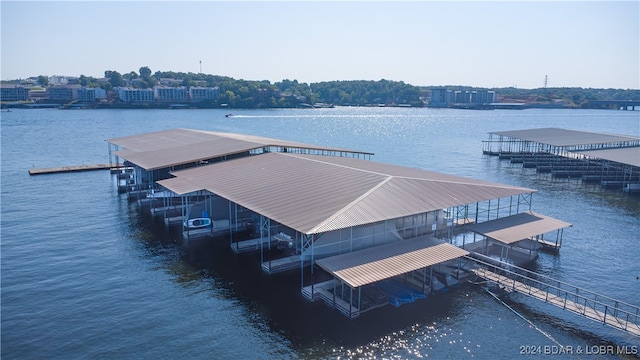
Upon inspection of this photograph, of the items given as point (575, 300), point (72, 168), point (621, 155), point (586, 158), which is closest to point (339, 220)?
point (575, 300)

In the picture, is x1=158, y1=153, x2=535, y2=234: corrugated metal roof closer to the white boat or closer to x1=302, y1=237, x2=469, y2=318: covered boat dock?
x1=302, y1=237, x2=469, y2=318: covered boat dock

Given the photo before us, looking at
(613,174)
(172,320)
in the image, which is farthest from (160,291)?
(613,174)

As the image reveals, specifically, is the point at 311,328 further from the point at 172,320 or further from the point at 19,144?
the point at 19,144

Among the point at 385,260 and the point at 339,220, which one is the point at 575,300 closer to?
the point at 385,260

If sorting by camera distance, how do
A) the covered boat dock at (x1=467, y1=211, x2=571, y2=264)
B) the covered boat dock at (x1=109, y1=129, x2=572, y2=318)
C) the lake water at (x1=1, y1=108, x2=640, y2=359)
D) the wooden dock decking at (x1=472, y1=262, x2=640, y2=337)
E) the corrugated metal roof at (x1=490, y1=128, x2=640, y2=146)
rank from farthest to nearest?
the corrugated metal roof at (x1=490, y1=128, x2=640, y2=146) < the covered boat dock at (x1=467, y1=211, x2=571, y2=264) < the covered boat dock at (x1=109, y1=129, x2=572, y2=318) < the wooden dock decking at (x1=472, y1=262, x2=640, y2=337) < the lake water at (x1=1, y1=108, x2=640, y2=359)

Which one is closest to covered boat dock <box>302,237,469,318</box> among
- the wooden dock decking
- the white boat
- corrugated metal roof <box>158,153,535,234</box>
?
corrugated metal roof <box>158,153,535,234</box>

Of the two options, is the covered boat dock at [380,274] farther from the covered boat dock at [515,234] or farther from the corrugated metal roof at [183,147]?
the corrugated metal roof at [183,147]
